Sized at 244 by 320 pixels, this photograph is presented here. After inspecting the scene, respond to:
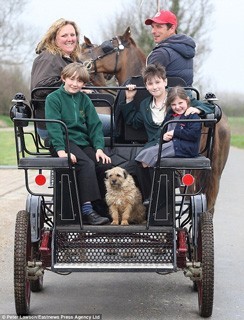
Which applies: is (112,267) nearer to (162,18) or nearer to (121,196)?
(121,196)

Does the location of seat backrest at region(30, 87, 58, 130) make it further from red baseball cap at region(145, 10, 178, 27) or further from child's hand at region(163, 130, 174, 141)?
red baseball cap at region(145, 10, 178, 27)

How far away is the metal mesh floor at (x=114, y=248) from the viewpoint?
6.09m

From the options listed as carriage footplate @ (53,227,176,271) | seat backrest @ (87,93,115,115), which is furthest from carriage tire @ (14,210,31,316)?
seat backrest @ (87,93,115,115)

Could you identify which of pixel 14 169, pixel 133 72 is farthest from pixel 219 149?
pixel 14 169

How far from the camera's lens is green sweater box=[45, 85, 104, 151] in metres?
6.29

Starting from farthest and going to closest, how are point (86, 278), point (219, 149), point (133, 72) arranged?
point (133, 72) < point (219, 149) < point (86, 278)

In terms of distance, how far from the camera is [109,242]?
242 inches

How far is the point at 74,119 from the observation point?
6.42 metres

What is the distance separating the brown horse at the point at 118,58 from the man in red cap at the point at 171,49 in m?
2.82

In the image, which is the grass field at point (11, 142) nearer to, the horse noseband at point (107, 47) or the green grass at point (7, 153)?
the green grass at point (7, 153)

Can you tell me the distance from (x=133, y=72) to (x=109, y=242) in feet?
17.4

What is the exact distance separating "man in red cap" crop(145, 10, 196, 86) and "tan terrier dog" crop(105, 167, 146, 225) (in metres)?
1.69

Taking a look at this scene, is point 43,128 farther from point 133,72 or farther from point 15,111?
point 133,72

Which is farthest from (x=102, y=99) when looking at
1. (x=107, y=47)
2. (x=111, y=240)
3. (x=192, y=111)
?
(x=107, y=47)
